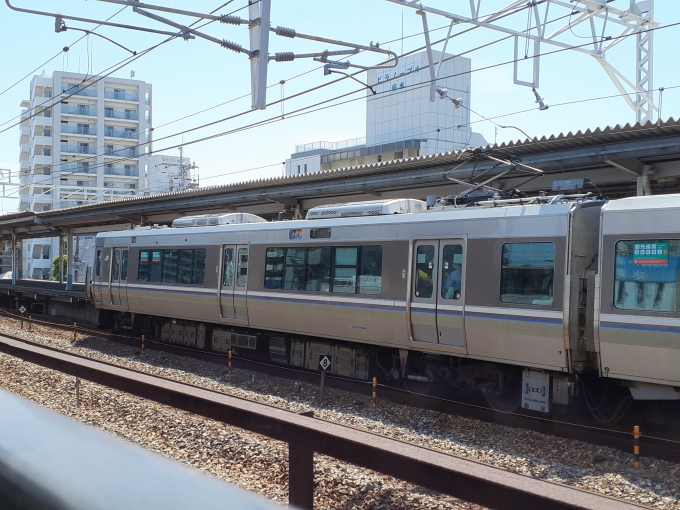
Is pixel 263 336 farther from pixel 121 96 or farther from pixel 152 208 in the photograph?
pixel 121 96

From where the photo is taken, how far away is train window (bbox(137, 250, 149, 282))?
17.3m

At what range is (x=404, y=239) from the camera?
1113cm

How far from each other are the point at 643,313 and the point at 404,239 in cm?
393

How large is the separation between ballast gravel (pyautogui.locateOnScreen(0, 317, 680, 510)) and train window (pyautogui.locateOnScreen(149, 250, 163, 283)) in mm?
4857

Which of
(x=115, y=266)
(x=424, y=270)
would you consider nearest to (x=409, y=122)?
(x=115, y=266)

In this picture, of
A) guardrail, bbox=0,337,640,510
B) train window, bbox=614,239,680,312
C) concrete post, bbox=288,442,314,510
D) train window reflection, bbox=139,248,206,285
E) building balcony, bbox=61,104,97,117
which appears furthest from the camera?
building balcony, bbox=61,104,97,117

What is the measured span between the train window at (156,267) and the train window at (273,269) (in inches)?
168

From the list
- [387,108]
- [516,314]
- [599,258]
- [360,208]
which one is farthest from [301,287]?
[387,108]

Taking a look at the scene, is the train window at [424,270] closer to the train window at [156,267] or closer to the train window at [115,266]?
the train window at [156,267]

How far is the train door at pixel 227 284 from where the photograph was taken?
1456 centimetres

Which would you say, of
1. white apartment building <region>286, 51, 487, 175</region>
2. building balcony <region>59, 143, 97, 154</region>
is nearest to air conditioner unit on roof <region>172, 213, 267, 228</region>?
white apartment building <region>286, 51, 487, 175</region>

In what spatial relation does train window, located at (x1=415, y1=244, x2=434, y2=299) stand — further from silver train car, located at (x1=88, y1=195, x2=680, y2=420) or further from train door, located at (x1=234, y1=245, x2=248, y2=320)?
train door, located at (x1=234, y1=245, x2=248, y2=320)

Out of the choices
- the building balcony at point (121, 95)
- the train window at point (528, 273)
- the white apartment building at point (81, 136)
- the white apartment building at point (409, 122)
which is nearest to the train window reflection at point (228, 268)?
the train window at point (528, 273)

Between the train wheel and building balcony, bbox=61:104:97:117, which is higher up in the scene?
building balcony, bbox=61:104:97:117
